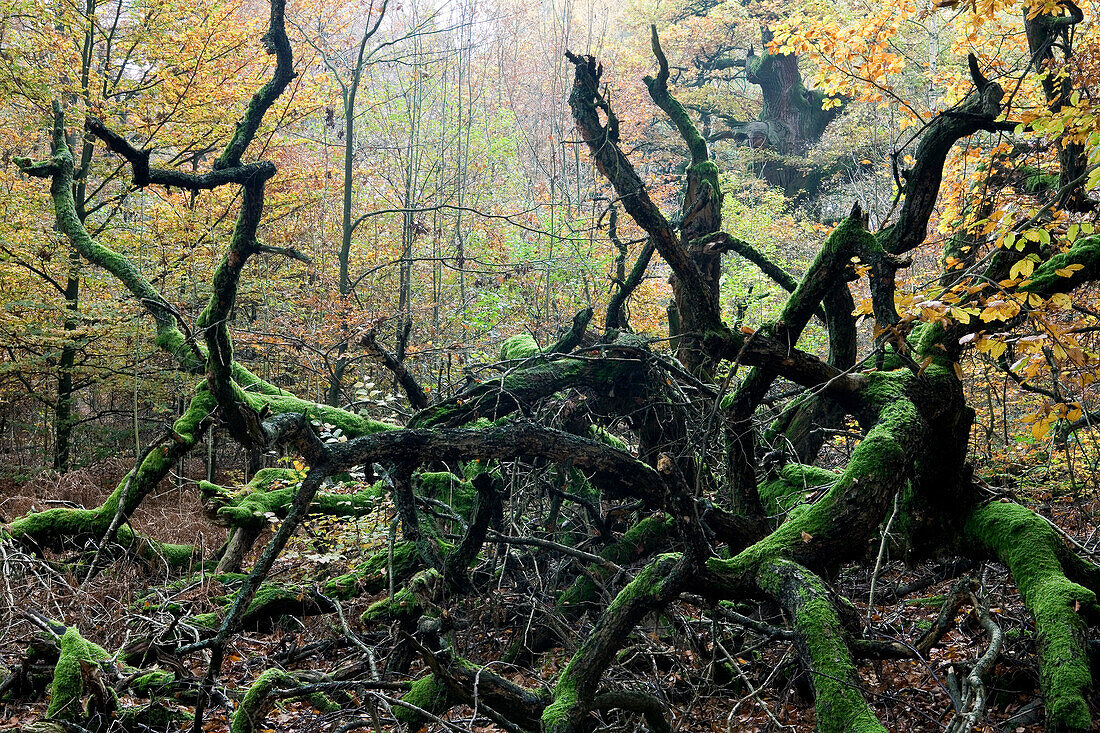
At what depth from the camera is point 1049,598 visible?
10.9ft

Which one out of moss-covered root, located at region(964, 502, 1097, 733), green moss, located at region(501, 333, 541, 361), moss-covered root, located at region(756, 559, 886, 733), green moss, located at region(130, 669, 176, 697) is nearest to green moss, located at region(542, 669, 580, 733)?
moss-covered root, located at region(756, 559, 886, 733)

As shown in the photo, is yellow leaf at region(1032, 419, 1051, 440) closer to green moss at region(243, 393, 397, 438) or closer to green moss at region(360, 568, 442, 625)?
green moss at region(360, 568, 442, 625)

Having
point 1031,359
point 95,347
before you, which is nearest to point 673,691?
point 1031,359

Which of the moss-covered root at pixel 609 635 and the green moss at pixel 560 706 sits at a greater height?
the moss-covered root at pixel 609 635

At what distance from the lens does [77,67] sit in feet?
36.4

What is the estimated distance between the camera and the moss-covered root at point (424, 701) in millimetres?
3746

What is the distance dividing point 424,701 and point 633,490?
202 cm

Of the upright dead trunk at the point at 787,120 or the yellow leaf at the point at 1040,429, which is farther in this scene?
the upright dead trunk at the point at 787,120

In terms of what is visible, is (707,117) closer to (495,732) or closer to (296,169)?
(296,169)

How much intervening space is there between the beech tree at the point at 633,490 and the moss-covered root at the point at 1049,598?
0.01m

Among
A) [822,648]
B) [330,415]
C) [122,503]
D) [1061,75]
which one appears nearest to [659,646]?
[822,648]

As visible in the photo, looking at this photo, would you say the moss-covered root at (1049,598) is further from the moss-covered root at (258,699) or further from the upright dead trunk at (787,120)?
the upright dead trunk at (787,120)

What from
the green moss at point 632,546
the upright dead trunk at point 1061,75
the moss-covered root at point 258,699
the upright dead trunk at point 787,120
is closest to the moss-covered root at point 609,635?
the moss-covered root at point 258,699

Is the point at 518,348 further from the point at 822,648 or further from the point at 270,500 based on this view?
the point at 822,648
